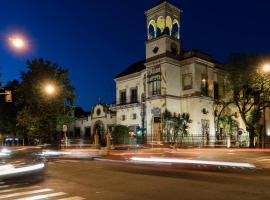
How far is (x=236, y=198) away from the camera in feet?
30.6

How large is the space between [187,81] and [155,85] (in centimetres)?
426

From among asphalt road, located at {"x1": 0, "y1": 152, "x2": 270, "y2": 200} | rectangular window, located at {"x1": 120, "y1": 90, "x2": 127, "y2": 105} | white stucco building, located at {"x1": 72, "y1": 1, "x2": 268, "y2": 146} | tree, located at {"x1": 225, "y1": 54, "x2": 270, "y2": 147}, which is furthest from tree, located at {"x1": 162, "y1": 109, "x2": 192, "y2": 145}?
asphalt road, located at {"x1": 0, "y1": 152, "x2": 270, "y2": 200}

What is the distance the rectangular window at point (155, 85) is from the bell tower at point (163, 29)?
316 centimetres

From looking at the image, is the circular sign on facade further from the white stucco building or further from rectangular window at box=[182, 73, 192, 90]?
rectangular window at box=[182, 73, 192, 90]

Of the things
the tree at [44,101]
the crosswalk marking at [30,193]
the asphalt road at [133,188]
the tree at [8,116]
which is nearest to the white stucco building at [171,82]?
the tree at [44,101]

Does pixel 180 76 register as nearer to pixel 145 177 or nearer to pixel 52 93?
pixel 52 93

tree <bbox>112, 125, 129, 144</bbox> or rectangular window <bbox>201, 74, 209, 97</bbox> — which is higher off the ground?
rectangular window <bbox>201, 74, 209, 97</bbox>

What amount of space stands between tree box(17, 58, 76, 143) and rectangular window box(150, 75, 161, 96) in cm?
1023

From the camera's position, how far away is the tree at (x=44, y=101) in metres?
44.1

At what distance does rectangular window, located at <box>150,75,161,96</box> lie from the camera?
46.3 metres

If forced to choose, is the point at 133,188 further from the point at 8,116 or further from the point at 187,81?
the point at 8,116

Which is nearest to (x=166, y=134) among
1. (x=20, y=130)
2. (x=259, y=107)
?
(x=259, y=107)

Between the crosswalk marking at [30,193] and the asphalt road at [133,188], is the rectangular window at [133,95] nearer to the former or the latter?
the asphalt road at [133,188]

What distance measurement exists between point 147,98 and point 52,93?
1220 centimetres
